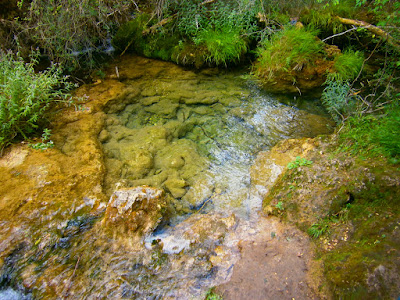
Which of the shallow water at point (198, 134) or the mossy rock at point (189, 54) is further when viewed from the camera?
the mossy rock at point (189, 54)

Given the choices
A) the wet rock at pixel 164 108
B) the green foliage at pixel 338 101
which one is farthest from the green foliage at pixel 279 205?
the wet rock at pixel 164 108

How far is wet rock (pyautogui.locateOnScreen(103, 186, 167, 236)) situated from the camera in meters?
2.69

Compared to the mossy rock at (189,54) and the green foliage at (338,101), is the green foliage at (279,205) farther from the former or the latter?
the mossy rock at (189,54)

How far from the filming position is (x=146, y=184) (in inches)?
134

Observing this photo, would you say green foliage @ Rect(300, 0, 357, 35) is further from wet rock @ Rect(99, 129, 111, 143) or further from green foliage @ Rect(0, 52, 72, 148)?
green foliage @ Rect(0, 52, 72, 148)

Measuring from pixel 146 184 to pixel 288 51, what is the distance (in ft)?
14.3

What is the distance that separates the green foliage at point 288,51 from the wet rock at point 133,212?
13.4 ft

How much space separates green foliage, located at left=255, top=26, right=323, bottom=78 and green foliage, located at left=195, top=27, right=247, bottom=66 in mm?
568

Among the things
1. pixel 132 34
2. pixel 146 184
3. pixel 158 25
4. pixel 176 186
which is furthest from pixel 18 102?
pixel 158 25

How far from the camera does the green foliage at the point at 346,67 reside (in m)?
5.07

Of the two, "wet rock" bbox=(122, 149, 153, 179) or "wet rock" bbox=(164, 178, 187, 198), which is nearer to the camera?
"wet rock" bbox=(164, 178, 187, 198)

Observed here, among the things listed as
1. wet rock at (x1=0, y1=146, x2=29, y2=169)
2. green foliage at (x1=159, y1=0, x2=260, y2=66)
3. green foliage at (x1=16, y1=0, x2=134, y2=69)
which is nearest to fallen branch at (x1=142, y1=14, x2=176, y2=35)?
green foliage at (x1=159, y1=0, x2=260, y2=66)

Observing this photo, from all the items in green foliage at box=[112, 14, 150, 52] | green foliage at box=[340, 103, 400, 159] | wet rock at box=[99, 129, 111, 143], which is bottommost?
wet rock at box=[99, 129, 111, 143]

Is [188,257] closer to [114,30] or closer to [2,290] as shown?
[2,290]
